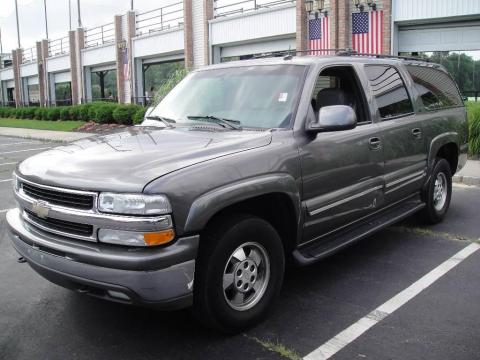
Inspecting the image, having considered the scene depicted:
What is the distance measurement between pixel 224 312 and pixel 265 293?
0.42 meters

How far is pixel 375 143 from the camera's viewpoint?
4.80 m

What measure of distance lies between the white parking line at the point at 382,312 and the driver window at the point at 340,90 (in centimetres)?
147

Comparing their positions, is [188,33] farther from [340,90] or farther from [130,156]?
[130,156]

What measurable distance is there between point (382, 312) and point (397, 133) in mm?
1864

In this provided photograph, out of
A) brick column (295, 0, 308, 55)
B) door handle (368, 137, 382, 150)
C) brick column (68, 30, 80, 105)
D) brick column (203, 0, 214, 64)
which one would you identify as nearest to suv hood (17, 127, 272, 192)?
door handle (368, 137, 382, 150)

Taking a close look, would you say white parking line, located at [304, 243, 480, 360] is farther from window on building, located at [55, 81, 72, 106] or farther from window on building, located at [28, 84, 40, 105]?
window on building, located at [28, 84, 40, 105]

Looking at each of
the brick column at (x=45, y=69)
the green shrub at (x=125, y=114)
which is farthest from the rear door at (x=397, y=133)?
the brick column at (x=45, y=69)

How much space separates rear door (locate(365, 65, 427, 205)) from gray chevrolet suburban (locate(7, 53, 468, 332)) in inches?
0.7

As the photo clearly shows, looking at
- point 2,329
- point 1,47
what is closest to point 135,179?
point 2,329

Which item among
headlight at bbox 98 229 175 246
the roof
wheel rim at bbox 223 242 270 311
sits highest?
the roof

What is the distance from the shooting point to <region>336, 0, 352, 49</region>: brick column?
811 inches

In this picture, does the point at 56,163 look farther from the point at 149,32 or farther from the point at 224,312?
the point at 149,32

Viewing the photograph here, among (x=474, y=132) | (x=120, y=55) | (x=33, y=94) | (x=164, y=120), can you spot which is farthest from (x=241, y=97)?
(x=33, y=94)

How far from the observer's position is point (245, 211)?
3.75m
